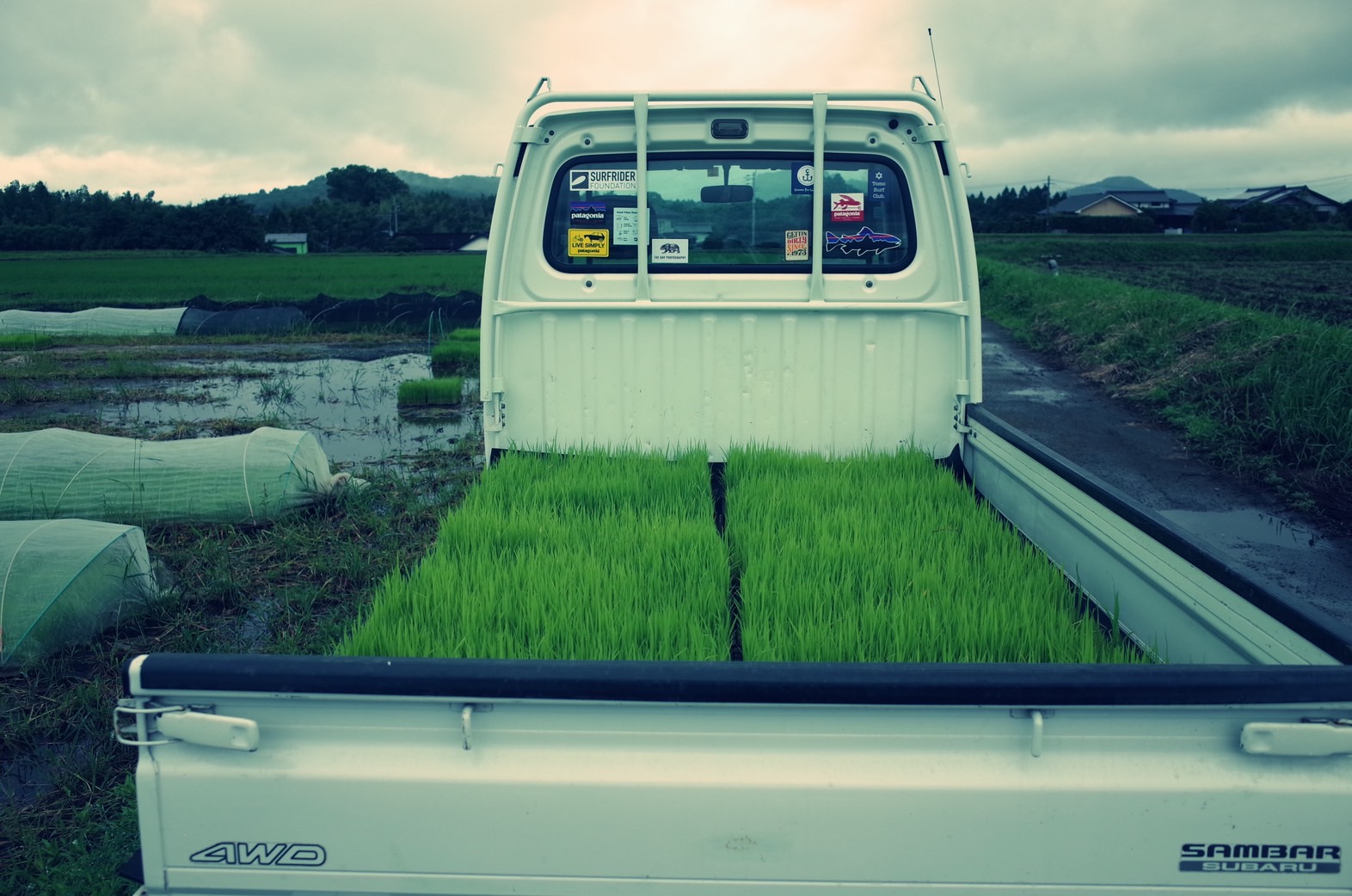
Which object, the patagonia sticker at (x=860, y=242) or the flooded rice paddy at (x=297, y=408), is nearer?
the patagonia sticker at (x=860, y=242)

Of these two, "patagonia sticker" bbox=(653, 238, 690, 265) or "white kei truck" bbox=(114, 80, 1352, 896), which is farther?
"patagonia sticker" bbox=(653, 238, 690, 265)

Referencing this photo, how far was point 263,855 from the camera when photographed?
5.21 ft

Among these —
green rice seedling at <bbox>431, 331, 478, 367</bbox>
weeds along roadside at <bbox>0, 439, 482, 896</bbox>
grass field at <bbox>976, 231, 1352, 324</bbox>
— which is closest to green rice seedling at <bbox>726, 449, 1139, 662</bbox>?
weeds along roadside at <bbox>0, 439, 482, 896</bbox>

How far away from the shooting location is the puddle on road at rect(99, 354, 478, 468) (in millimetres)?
8852

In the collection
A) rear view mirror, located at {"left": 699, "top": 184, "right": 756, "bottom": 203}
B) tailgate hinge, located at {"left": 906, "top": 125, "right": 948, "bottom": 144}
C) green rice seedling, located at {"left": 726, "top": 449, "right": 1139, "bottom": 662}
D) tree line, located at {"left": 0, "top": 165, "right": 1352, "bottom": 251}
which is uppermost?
tree line, located at {"left": 0, "top": 165, "right": 1352, "bottom": 251}

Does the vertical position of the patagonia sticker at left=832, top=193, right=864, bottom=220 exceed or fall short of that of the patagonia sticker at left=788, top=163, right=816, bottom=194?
it falls short

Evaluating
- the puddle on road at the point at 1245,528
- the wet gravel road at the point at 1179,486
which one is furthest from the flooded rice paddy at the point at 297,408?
the puddle on road at the point at 1245,528

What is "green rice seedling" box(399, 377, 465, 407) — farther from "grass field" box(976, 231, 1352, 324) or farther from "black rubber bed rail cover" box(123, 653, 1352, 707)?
"grass field" box(976, 231, 1352, 324)

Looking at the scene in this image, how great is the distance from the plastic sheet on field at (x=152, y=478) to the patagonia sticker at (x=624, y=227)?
2.85 meters

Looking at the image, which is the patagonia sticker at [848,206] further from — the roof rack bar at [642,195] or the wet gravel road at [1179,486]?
the wet gravel road at [1179,486]

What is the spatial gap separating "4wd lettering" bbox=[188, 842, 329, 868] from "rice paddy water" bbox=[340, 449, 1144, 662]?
778mm

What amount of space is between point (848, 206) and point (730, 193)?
0.50 meters

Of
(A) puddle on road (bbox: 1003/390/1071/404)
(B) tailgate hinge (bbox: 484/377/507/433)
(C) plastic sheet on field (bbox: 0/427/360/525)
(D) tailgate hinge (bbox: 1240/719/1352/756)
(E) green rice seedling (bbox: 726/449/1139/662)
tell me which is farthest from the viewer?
(A) puddle on road (bbox: 1003/390/1071/404)

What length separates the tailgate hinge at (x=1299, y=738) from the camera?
1501 mm
